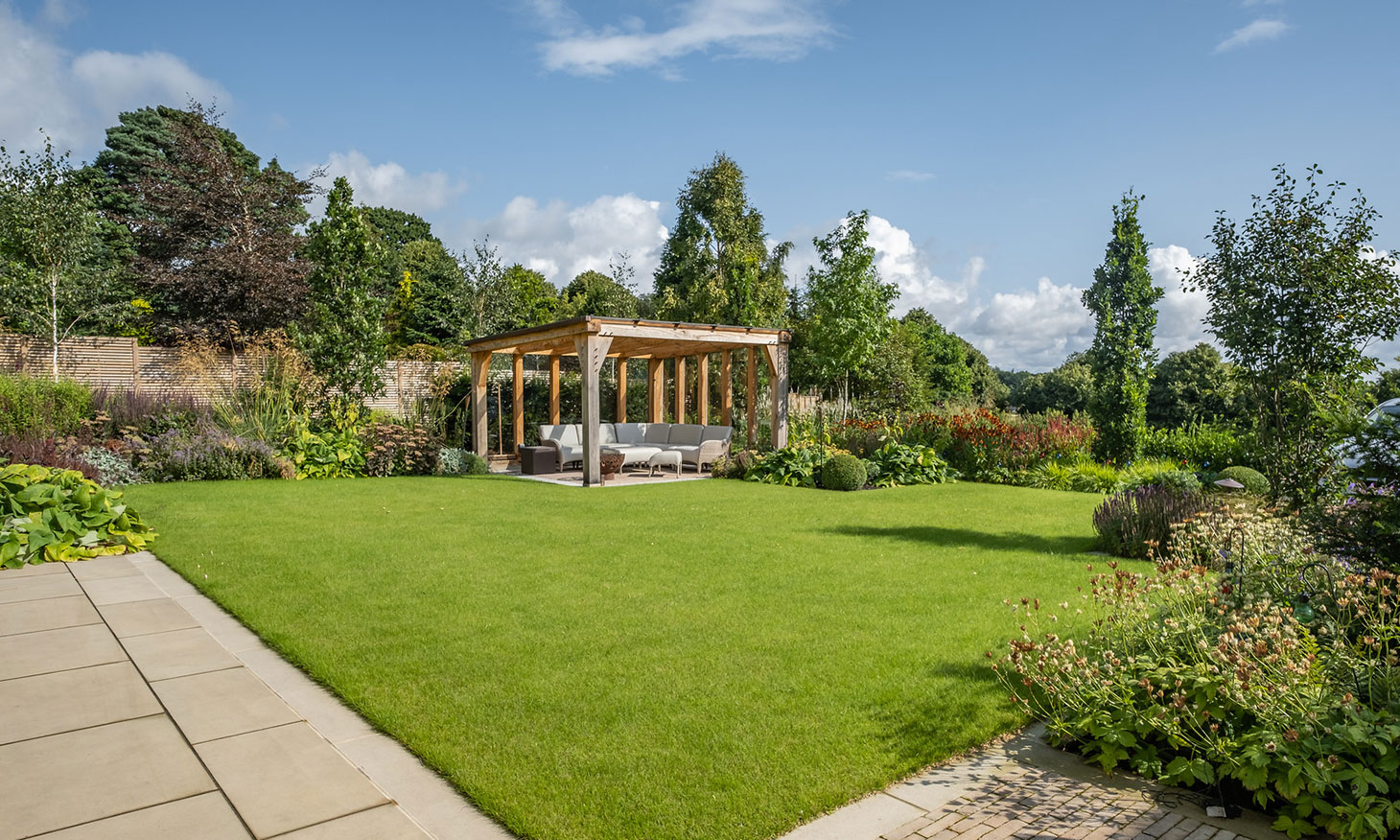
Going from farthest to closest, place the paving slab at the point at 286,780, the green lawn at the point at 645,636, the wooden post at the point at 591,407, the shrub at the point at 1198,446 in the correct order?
1. the shrub at the point at 1198,446
2. the wooden post at the point at 591,407
3. the green lawn at the point at 645,636
4. the paving slab at the point at 286,780

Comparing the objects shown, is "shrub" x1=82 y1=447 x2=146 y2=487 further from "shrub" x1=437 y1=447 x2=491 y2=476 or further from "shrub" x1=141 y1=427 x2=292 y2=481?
"shrub" x1=437 y1=447 x2=491 y2=476

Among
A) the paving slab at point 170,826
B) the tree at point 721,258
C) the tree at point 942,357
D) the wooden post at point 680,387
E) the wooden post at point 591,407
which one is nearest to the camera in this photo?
the paving slab at point 170,826

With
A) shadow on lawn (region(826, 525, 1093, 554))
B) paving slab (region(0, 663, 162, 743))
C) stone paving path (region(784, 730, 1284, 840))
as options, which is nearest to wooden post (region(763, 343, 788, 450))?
shadow on lawn (region(826, 525, 1093, 554))

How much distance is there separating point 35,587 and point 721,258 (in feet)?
64.7

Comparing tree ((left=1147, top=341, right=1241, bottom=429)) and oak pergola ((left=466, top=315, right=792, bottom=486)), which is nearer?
oak pergola ((left=466, top=315, right=792, bottom=486))

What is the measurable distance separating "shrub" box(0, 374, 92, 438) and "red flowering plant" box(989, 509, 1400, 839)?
39.4 ft

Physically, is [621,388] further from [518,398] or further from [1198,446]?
[1198,446]

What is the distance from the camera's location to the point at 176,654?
3877mm

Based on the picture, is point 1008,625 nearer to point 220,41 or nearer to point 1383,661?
point 1383,661

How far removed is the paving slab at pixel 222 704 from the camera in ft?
9.89

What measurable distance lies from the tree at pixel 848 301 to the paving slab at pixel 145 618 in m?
13.4

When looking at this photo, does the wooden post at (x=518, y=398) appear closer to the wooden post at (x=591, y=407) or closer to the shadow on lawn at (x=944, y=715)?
the wooden post at (x=591, y=407)

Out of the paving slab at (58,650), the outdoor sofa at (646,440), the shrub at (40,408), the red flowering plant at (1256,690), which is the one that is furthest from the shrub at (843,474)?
the shrub at (40,408)

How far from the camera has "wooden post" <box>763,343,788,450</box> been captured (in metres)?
13.8
